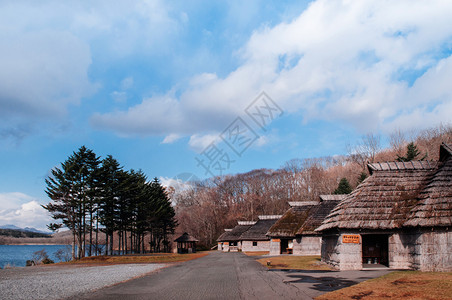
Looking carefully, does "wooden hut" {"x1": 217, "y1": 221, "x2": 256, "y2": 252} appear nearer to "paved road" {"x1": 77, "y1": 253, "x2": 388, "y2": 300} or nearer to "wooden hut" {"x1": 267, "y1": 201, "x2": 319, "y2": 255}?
"wooden hut" {"x1": 267, "y1": 201, "x2": 319, "y2": 255}

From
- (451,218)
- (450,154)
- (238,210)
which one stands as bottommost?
(238,210)

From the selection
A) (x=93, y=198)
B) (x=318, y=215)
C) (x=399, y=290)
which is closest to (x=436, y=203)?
(x=399, y=290)

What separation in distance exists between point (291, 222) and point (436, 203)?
23.4m

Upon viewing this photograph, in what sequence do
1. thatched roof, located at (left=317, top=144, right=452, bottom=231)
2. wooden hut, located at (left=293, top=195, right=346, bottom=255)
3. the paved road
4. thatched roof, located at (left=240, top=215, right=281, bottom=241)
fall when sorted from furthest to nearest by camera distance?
thatched roof, located at (left=240, top=215, right=281, bottom=241) < wooden hut, located at (left=293, top=195, right=346, bottom=255) < thatched roof, located at (left=317, top=144, right=452, bottom=231) < the paved road

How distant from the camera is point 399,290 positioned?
12.2 m

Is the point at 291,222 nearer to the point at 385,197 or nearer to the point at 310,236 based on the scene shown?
the point at 310,236

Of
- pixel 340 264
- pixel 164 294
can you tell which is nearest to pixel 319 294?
pixel 164 294

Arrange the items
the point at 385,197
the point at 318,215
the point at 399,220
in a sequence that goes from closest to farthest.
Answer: the point at 399,220
the point at 385,197
the point at 318,215

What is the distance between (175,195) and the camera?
120 meters

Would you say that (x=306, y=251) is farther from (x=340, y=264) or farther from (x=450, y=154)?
(x=450, y=154)

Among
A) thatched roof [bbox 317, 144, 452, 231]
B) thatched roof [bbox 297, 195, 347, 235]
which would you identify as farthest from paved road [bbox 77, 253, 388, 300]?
thatched roof [bbox 297, 195, 347, 235]

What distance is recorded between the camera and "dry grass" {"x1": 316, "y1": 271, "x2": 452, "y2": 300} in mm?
11250

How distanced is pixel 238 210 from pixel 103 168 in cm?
5325

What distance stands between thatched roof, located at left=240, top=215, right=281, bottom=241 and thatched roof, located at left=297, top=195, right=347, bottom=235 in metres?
18.3
